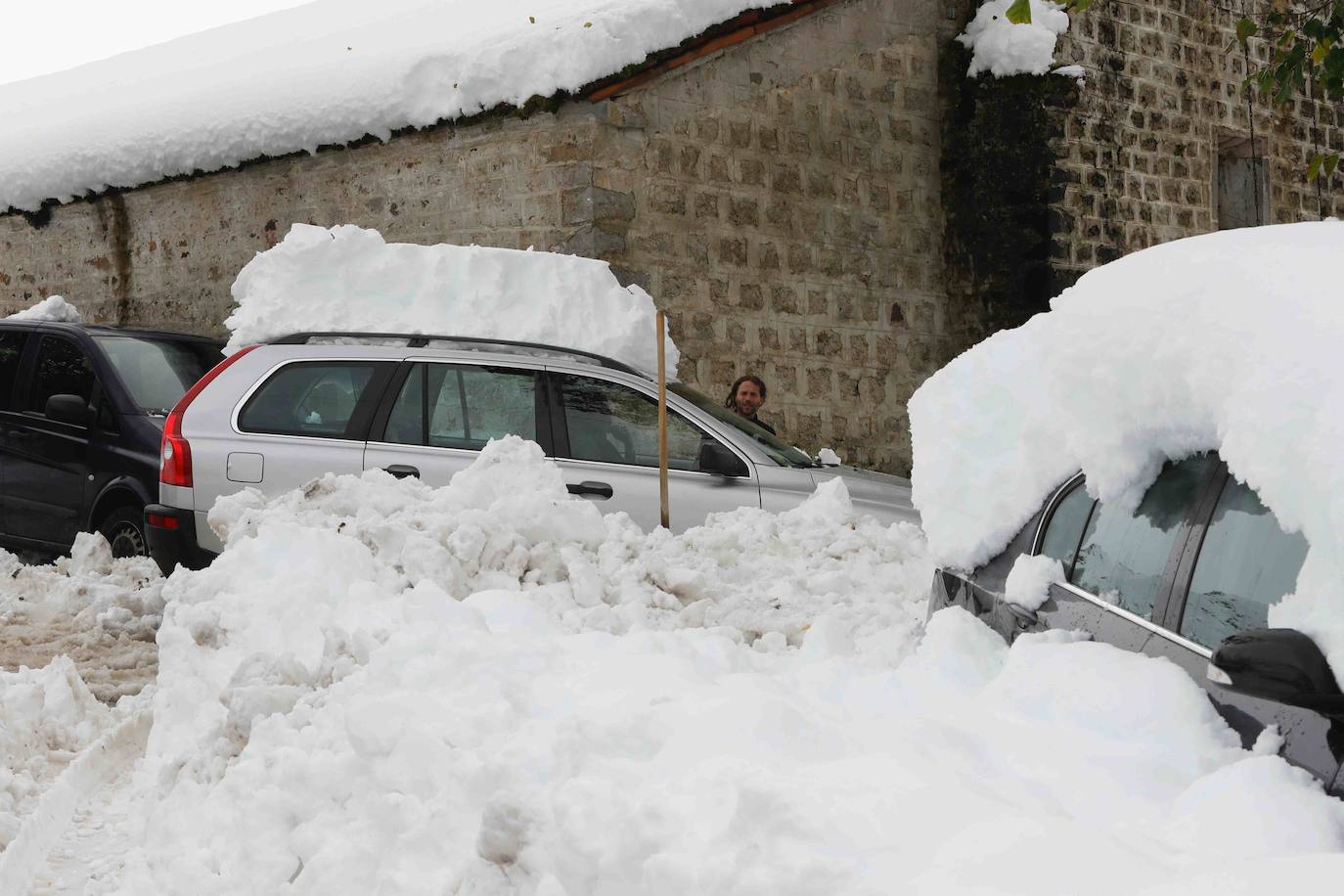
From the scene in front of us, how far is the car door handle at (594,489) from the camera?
747 centimetres

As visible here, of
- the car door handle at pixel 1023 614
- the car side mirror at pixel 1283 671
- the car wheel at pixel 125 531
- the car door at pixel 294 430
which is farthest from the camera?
the car wheel at pixel 125 531

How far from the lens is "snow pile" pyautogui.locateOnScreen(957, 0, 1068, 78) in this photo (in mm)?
13852

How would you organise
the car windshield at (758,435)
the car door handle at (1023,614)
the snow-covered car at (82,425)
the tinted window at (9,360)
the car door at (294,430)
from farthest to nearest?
the tinted window at (9,360) → the snow-covered car at (82,425) → the car windshield at (758,435) → the car door at (294,430) → the car door handle at (1023,614)

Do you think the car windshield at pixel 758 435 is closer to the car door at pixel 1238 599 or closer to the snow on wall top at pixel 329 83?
the snow on wall top at pixel 329 83

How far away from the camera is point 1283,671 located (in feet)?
7.84

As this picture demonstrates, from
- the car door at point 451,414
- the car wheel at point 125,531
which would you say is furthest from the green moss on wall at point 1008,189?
the car wheel at point 125,531

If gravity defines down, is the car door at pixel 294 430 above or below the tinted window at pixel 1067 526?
below

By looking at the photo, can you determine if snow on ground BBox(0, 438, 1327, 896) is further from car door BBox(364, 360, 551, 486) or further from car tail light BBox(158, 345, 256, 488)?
car tail light BBox(158, 345, 256, 488)

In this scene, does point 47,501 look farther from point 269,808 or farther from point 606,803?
point 606,803

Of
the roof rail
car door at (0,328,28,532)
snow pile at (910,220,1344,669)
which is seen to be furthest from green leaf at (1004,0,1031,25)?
car door at (0,328,28,532)

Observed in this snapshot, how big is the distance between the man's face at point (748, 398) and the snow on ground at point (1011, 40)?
5.38 m

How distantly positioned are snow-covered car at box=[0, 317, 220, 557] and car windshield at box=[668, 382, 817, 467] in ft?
10.1

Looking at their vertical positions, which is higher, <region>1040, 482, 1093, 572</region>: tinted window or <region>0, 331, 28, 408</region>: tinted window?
<region>1040, 482, 1093, 572</region>: tinted window

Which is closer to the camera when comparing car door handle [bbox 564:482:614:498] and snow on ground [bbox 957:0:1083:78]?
car door handle [bbox 564:482:614:498]
